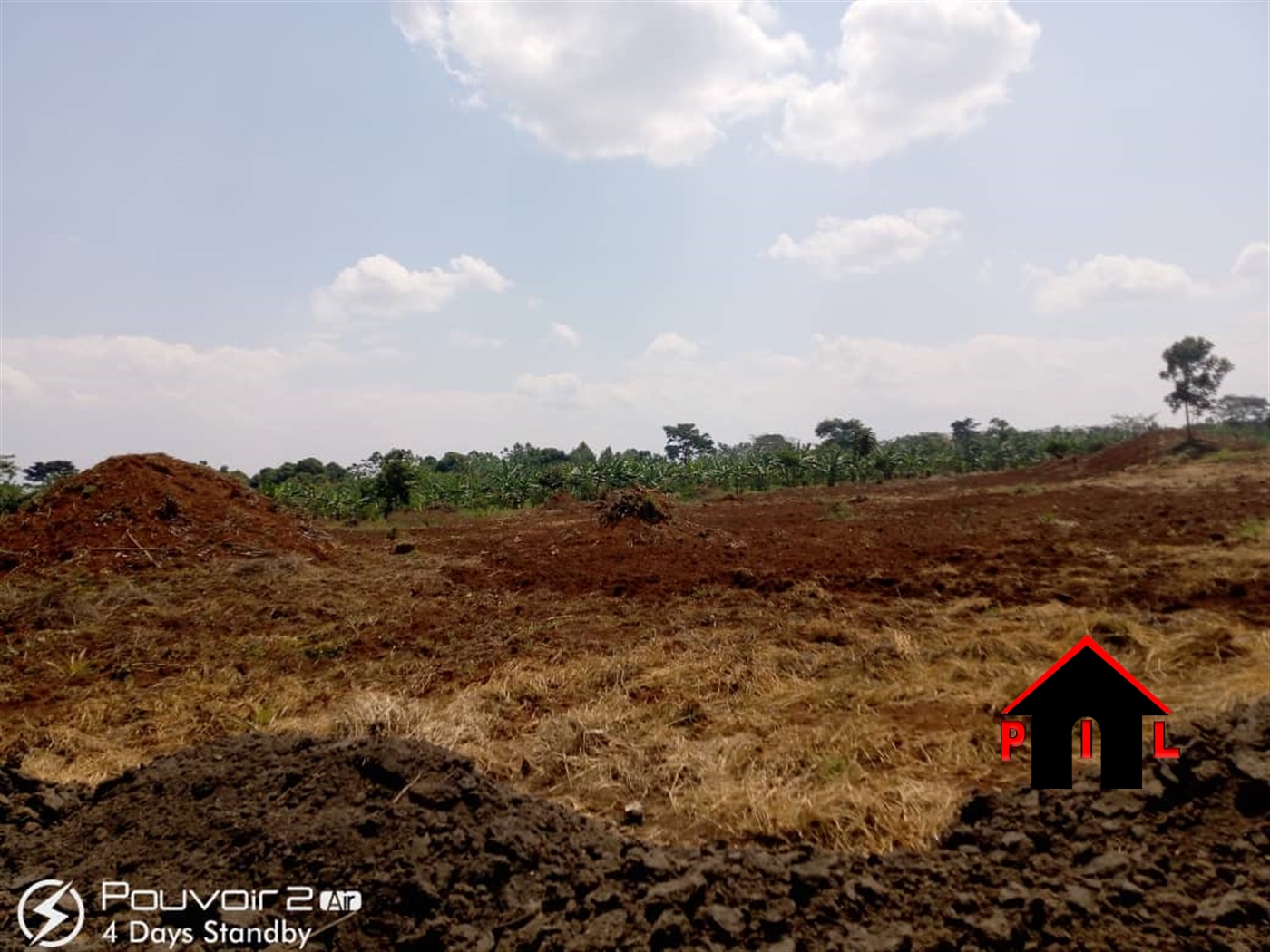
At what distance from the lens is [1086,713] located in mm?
3846

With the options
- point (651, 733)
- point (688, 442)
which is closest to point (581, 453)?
point (688, 442)

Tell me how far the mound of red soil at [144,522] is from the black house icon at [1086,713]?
437 inches

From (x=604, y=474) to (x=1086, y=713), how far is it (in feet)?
94.2

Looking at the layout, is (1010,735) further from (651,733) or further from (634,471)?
(634,471)

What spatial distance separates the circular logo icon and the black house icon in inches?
169

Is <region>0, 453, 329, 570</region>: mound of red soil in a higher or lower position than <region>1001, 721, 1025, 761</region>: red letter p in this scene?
higher

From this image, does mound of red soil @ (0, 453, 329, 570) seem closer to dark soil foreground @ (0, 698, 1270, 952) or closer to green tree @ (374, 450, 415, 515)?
dark soil foreground @ (0, 698, 1270, 952)

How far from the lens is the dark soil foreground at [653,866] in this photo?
2346mm

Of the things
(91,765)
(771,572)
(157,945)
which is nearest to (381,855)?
(157,945)

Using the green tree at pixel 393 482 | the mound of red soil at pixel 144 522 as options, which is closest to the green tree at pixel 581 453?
the green tree at pixel 393 482

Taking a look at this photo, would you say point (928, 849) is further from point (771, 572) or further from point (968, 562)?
point (968, 562)

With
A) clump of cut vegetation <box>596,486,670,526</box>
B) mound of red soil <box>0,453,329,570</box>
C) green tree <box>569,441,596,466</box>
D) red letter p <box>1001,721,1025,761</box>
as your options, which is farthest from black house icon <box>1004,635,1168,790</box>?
green tree <box>569,441,596,466</box>

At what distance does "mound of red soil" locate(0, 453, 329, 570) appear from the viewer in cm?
1049

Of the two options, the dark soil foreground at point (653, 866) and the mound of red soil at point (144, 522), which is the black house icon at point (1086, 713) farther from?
the mound of red soil at point (144, 522)
